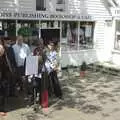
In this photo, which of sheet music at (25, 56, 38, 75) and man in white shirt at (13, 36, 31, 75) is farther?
man in white shirt at (13, 36, 31, 75)

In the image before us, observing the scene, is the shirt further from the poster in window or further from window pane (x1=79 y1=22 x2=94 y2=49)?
the poster in window

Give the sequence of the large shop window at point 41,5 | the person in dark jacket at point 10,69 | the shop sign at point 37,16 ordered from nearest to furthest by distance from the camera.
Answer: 1. the person in dark jacket at point 10,69
2. the shop sign at point 37,16
3. the large shop window at point 41,5

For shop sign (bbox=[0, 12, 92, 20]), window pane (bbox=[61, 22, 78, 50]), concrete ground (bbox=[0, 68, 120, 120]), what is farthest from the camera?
window pane (bbox=[61, 22, 78, 50])

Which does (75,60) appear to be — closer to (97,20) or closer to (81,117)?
(97,20)

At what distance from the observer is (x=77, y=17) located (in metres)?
16.8

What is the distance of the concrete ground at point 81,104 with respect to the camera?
29.5 feet

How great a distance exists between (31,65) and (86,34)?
9.13 m

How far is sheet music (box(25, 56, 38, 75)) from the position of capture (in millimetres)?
9164

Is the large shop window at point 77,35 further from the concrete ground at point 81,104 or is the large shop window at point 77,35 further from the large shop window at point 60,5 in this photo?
the concrete ground at point 81,104

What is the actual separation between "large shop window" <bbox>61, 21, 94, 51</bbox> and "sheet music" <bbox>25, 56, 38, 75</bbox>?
753 centimetres

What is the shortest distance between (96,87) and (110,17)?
6847 mm

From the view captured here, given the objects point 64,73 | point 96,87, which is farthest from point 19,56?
point 64,73

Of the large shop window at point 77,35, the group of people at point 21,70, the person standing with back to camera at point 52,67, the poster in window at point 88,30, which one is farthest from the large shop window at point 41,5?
the person standing with back to camera at point 52,67

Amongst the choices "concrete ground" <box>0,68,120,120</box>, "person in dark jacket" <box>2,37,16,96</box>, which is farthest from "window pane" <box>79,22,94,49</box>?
"person in dark jacket" <box>2,37,16,96</box>
